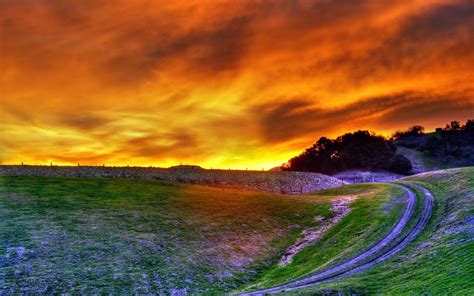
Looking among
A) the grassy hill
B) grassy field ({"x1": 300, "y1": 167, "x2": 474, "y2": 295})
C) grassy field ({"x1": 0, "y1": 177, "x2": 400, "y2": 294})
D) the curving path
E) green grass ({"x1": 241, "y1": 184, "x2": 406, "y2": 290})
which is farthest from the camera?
green grass ({"x1": 241, "y1": 184, "x2": 406, "y2": 290})

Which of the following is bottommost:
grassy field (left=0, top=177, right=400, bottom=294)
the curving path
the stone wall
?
the curving path

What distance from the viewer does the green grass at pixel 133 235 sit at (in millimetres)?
39688

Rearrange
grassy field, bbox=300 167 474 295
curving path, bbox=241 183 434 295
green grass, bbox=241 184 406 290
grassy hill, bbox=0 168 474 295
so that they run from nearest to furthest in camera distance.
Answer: grassy field, bbox=300 167 474 295 < grassy hill, bbox=0 168 474 295 < curving path, bbox=241 183 434 295 < green grass, bbox=241 184 406 290

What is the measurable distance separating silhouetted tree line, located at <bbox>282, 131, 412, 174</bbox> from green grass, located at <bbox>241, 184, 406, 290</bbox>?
9487 centimetres

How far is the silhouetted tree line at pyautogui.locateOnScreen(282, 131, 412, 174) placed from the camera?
165 meters

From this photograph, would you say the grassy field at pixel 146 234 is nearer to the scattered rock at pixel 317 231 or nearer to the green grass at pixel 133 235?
the green grass at pixel 133 235

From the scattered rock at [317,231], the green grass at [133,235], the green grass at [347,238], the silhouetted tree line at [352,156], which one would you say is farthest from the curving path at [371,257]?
the silhouetted tree line at [352,156]

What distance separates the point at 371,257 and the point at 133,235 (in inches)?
1085

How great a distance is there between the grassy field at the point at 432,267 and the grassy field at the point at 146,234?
815 cm

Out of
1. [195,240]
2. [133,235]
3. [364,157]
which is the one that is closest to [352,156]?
[364,157]

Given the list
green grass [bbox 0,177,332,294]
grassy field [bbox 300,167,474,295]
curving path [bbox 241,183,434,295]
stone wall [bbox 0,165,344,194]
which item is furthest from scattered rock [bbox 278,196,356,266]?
stone wall [bbox 0,165,344,194]

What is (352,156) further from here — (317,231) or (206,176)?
(317,231)

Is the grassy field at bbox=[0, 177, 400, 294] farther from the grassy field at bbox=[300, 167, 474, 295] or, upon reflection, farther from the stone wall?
the grassy field at bbox=[300, 167, 474, 295]

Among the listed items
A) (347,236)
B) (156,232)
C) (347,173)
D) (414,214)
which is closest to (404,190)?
(414,214)
